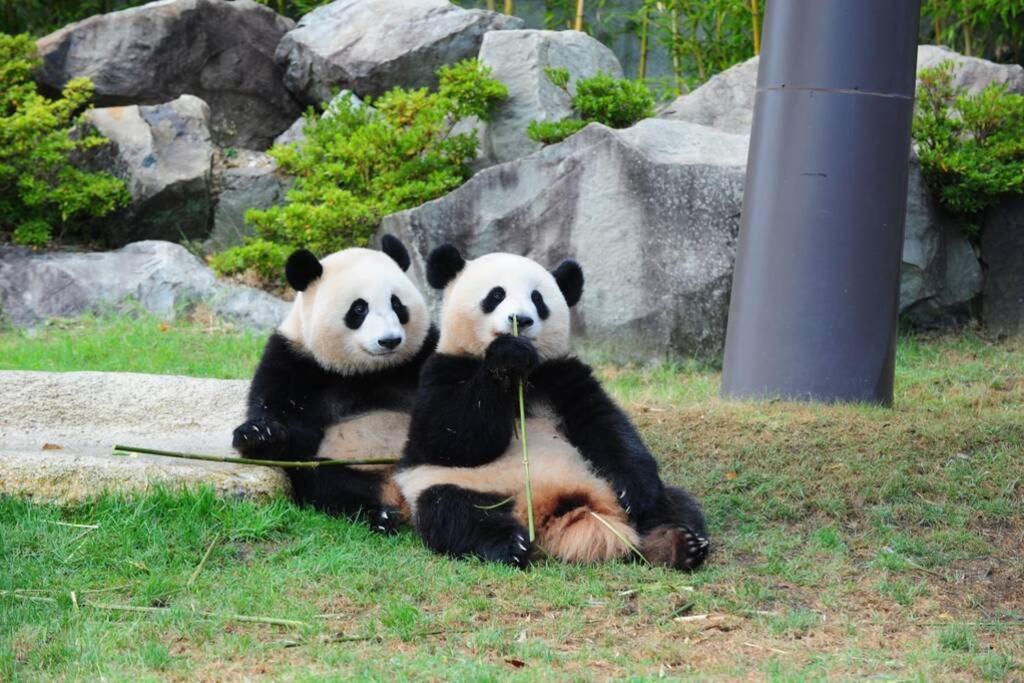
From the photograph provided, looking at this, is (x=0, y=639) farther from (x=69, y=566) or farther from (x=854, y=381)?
(x=854, y=381)

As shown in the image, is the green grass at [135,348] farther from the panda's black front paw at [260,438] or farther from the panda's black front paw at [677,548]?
the panda's black front paw at [677,548]

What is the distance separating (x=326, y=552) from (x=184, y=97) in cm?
786

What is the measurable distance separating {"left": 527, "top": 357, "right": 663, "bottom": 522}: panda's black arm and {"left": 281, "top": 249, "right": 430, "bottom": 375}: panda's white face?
62 cm

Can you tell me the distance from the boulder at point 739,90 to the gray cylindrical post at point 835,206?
336 centimetres

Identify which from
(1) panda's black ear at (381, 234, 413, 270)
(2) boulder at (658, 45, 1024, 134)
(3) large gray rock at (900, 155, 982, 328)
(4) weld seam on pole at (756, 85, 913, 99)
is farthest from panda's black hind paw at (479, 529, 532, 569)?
(2) boulder at (658, 45, 1024, 134)

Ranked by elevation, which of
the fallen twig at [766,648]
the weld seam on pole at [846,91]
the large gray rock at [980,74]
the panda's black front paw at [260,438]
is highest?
the large gray rock at [980,74]

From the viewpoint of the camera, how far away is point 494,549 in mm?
4070

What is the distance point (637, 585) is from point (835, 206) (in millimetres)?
2679

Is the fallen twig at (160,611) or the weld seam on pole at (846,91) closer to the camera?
the fallen twig at (160,611)

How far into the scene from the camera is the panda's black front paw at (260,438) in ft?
15.0

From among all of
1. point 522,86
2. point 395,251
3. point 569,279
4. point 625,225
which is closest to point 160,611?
point 569,279

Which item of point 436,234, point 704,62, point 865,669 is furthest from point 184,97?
point 865,669

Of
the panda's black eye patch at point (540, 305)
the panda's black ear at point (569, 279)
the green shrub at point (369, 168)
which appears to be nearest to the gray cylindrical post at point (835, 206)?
the panda's black ear at point (569, 279)

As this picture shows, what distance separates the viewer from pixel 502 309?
430 centimetres
